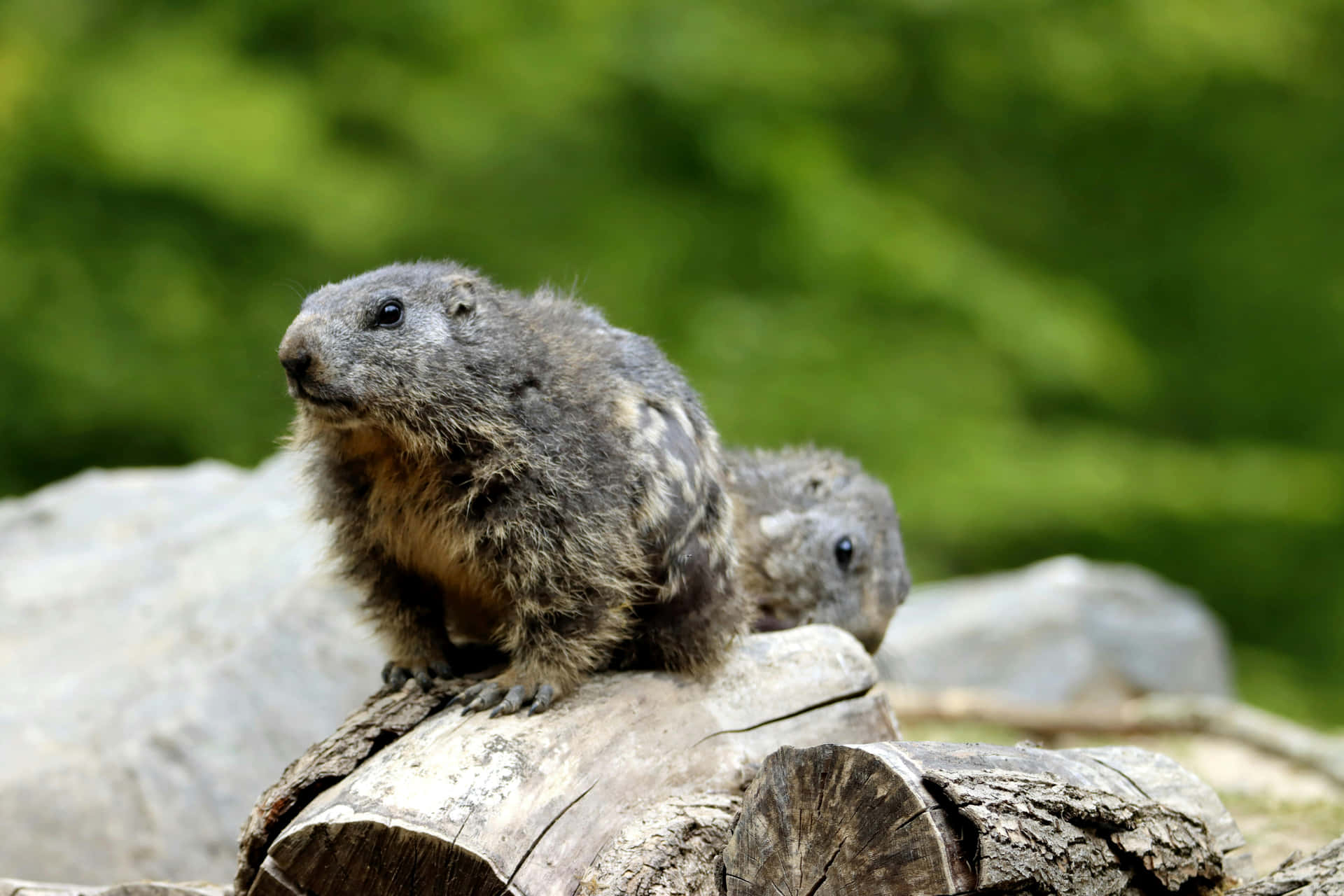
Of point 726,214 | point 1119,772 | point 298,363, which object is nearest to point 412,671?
point 298,363

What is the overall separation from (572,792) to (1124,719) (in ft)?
15.8

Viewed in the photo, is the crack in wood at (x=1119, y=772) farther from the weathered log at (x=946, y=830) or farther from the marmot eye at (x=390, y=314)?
the marmot eye at (x=390, y=314)

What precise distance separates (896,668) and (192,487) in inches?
178

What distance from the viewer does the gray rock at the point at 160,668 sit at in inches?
196

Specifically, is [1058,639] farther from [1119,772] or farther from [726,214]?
[1119,772]

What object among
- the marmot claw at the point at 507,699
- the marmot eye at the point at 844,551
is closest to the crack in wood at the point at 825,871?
the marmot claw at the point at 507,699

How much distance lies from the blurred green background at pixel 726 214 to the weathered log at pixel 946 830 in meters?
6.17

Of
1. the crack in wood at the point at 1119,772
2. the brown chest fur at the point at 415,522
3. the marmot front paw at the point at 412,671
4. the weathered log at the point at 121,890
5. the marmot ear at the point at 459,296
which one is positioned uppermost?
the marmot ear at the point at 459,296

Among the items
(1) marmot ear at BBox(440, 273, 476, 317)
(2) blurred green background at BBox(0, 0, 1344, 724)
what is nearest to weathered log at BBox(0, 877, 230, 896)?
(1) marmot ear at BBox(440, 273, 476, 317)

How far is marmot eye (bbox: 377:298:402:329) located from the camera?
3734 millimetres

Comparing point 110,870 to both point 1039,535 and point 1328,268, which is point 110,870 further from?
point 1328,268

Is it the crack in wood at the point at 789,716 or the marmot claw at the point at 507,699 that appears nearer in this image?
the marmot claw at the point at 507,699

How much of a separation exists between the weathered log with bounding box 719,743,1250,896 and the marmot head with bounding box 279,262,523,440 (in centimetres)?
143

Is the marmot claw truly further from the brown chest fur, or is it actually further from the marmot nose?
the marmot nose
